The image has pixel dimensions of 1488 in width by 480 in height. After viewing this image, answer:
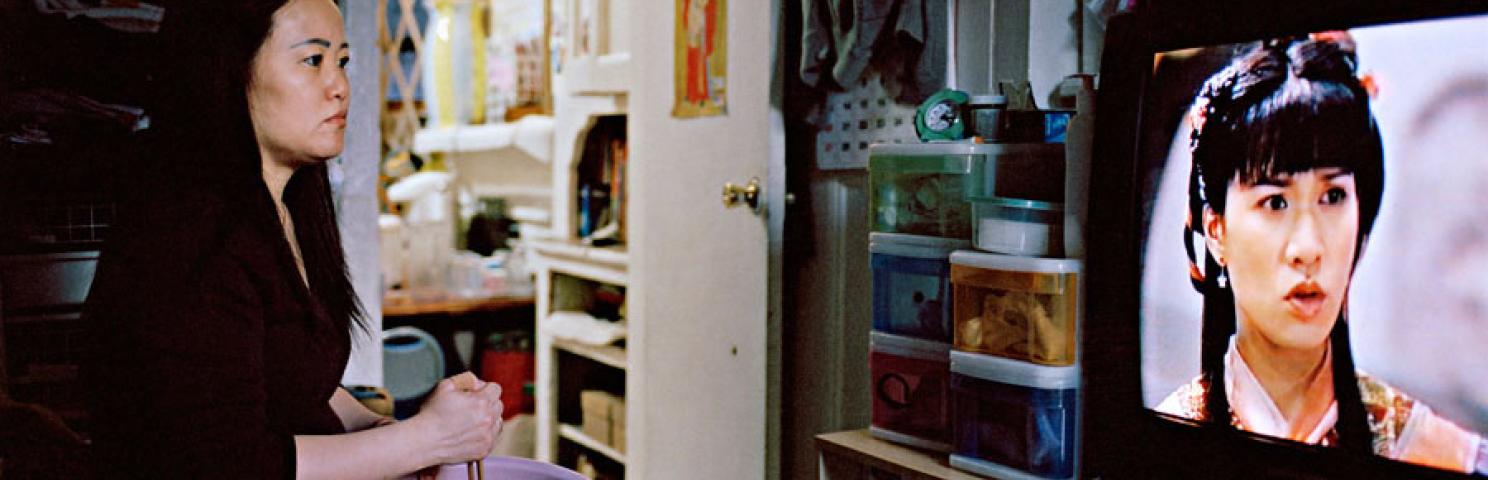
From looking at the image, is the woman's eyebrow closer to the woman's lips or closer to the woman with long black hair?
the woman with long black hair

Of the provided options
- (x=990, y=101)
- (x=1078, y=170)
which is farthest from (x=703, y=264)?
(x=1078, y=170)

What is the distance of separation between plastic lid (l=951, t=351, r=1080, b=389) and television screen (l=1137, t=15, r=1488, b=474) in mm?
249

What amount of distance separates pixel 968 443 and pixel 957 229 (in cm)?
36

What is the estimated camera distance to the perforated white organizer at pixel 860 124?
247 cm

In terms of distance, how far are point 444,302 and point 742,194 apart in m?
1.77

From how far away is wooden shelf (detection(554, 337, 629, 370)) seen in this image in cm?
341

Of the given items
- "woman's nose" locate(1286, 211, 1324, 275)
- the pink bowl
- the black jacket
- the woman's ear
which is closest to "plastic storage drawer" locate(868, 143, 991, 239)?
the woman's ear

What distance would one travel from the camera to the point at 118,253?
118cm

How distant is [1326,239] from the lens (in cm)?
124

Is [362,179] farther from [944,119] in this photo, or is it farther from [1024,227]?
[1024,227]

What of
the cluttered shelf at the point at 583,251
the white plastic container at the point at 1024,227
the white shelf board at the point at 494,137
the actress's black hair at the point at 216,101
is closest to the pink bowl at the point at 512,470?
the actress's black hair at the point at 216,101

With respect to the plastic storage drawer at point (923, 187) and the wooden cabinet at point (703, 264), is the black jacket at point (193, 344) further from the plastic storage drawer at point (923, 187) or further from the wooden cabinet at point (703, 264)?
the wooden cabinet at point (703, 264)

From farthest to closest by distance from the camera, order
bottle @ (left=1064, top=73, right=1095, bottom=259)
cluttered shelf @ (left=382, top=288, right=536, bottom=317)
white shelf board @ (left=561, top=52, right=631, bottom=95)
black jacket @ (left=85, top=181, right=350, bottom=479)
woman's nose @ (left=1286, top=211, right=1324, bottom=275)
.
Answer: cluttered shelf @ (left=382, top=288, right=536, bottom=317) < white shelf board @ (left=561, top=52, right=631, bottom=95) < bottle @ (left=1064, top=73, right=1095, bottom=259) < woman's nose @ (left=1286, top=211, right=1324, bottom=275) < black jacket @ (left=85, top=181, right=350, bottom=479)

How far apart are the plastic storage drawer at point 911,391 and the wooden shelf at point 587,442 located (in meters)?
1.50
